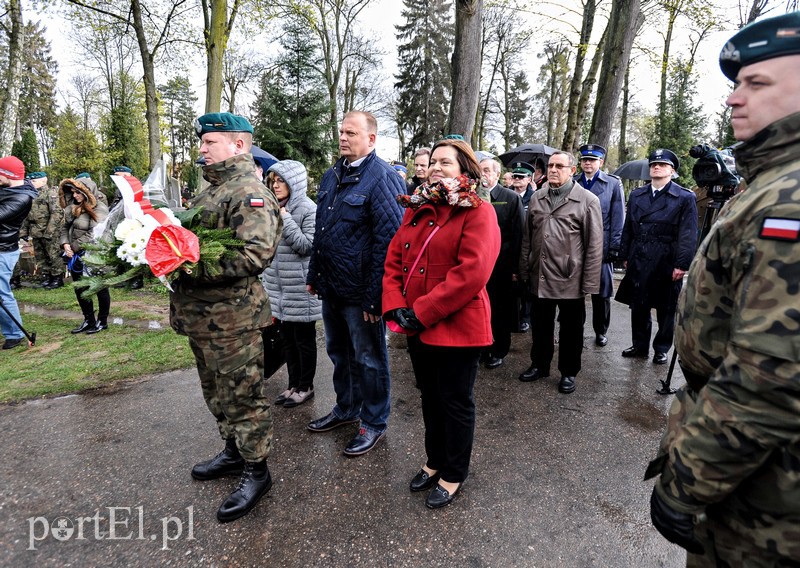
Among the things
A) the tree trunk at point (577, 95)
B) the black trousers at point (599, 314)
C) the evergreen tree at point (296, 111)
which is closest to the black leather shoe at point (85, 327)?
the black trousers at point (599, 314)

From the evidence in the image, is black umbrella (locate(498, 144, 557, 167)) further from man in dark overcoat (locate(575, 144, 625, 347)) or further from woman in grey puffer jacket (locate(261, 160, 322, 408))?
woman in grey puffer jacket (locate(261, 160, 322, 408))

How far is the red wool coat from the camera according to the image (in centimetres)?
234

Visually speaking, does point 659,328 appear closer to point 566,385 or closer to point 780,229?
point 566,385

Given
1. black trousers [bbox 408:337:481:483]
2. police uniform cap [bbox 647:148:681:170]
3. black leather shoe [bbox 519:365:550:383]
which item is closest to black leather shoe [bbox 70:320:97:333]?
black trousers [bbox 408:337:481:483]

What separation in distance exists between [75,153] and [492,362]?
2758 cm

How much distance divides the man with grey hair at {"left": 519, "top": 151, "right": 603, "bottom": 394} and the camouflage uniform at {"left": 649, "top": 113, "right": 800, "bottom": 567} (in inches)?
114

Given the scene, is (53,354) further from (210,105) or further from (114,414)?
(210,105)

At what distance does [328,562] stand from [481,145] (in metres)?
30.0

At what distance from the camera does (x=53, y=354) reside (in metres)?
5.06

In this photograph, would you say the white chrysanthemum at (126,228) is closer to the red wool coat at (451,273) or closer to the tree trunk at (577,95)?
the red wool coat at (451,273)

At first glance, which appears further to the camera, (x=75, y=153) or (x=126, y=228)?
(x=75, y=153)

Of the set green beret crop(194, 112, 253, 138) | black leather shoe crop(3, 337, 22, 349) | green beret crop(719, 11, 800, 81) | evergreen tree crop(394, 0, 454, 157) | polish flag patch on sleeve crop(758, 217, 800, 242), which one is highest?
evergreen tree crop(394, 0, 454, 157)

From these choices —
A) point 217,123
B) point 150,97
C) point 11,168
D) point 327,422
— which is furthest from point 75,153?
point 327,422

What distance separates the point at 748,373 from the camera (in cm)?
104
